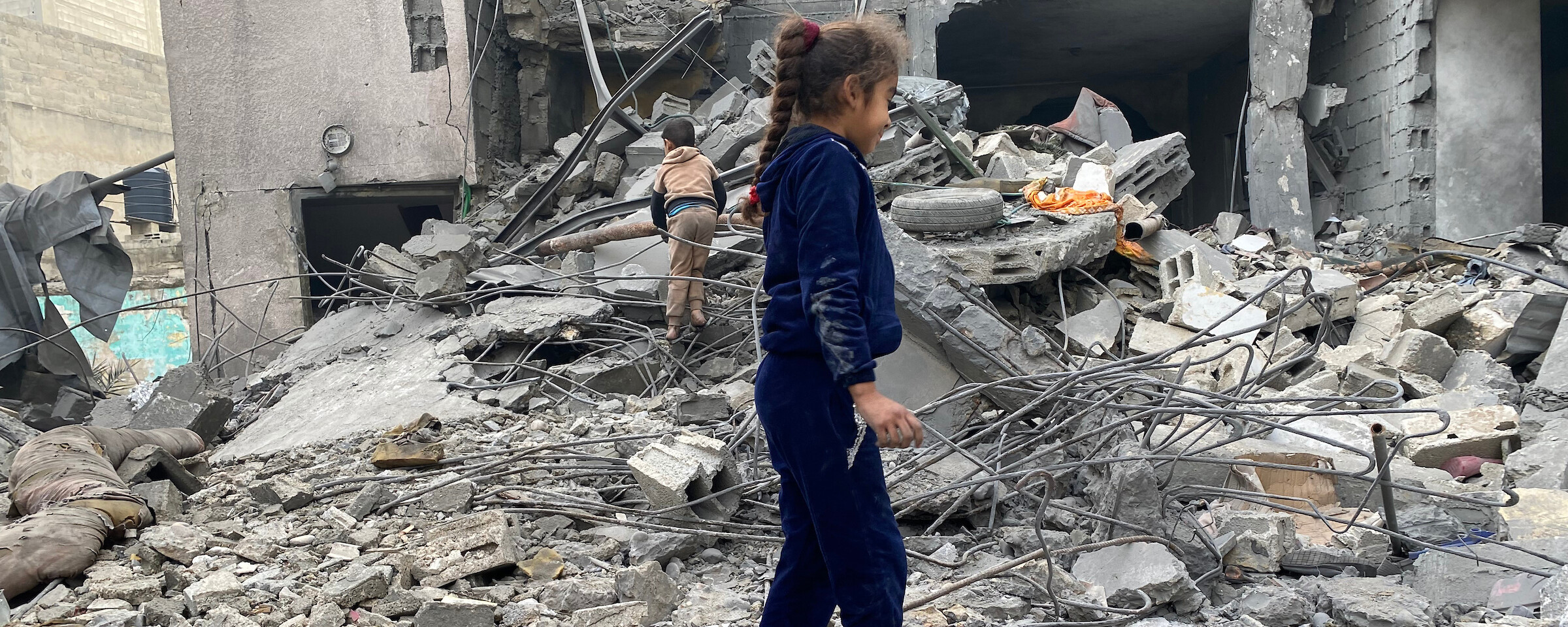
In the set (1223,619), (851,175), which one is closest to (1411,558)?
(1223,619)

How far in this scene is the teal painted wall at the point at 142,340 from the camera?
18.4 m

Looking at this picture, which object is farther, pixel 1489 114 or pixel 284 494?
pixel 1489 114

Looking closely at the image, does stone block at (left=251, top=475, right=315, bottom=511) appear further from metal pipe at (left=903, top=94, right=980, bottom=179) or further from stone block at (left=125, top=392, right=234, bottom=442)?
metal pipe at (left=903, top=94, right=980, bottom=179)

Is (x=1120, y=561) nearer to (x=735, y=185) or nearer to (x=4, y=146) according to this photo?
(x=735, y=185)

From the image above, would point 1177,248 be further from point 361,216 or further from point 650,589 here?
point 361,216

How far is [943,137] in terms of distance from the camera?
791 cm

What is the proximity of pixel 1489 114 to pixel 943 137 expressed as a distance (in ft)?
18.0

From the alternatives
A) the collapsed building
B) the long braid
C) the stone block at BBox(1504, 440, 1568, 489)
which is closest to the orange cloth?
the collapsed building

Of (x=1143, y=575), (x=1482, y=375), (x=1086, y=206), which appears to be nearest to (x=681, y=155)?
(x=1086, y=206)

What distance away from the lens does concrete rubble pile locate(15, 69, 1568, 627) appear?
2.79 m

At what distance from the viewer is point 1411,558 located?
10.1 feet

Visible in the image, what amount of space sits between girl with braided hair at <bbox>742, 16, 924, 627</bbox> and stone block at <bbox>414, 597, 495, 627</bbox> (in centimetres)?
102

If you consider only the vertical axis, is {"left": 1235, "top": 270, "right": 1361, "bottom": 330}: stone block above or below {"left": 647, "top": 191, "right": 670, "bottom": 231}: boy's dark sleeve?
below

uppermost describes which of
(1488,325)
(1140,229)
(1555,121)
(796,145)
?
(1555,121)
